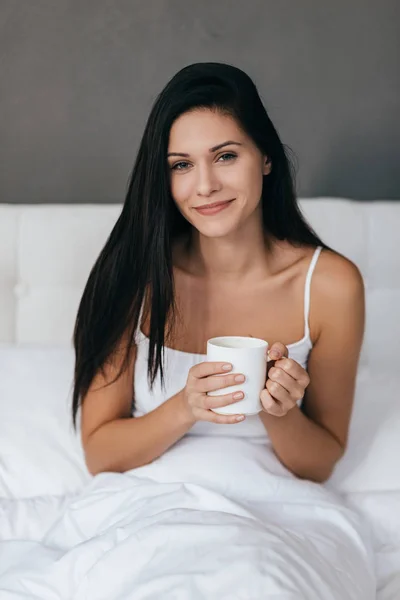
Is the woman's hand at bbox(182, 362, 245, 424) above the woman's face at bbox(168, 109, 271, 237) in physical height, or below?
below

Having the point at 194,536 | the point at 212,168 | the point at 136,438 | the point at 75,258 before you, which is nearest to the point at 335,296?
the point at 212,168

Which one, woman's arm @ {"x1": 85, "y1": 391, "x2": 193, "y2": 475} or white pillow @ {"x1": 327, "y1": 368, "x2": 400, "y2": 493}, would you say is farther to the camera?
white pillow @ {"x1": 327, "y1": 368, "x2": 400, "y2": 493}

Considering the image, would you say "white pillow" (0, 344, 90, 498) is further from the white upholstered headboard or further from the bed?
the white upholstered headboard

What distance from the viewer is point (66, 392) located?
164 centimetres

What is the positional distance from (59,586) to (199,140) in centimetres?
73

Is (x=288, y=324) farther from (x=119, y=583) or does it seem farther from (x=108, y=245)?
(x=119, y=583)

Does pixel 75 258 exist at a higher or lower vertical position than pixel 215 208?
lower

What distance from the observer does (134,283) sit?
1441mm

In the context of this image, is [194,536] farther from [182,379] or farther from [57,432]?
[57,432]

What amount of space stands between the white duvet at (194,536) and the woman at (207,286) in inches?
2.5

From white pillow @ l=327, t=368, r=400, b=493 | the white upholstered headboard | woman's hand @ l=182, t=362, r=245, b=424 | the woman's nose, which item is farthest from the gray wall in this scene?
woman's hand @ l=182, t=362, r=245, b=424

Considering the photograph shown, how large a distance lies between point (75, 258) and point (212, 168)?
65 centimetres

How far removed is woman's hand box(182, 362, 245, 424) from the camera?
3.37 feet

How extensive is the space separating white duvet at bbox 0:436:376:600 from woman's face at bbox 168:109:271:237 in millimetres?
408
